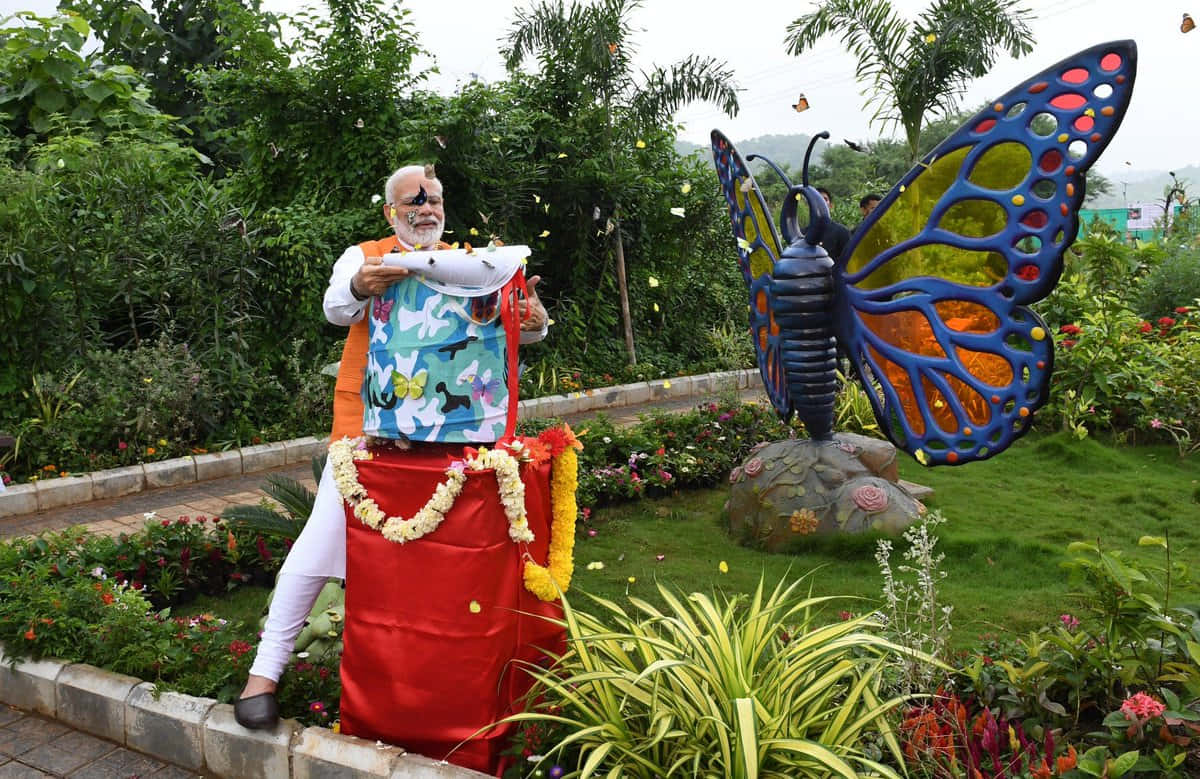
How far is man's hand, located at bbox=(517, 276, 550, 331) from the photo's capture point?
3.02 m

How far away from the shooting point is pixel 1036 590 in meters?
4.53

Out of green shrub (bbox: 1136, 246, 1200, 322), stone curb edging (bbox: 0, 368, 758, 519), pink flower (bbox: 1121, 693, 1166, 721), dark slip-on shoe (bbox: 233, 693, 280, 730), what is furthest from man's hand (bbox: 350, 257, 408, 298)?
green shrub (bbox: 1136, 246, 1200, 322)

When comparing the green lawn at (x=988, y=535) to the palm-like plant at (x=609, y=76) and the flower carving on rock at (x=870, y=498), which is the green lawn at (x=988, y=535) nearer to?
the flower carving on rock at (x=870, y=498)

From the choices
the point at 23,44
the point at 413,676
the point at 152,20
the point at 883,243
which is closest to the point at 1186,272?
the point at 883,243

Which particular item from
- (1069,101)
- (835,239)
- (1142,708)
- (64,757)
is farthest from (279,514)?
(1069,101)

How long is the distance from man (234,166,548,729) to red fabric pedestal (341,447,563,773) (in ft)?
0.51

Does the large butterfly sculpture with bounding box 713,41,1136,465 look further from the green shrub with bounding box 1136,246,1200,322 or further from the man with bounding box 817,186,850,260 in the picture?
the green shrub with bounding box 1136,246,1200,322

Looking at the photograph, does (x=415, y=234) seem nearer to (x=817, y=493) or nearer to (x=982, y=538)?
(x=817, y=493)

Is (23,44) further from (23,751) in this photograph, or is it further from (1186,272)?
(1186,272)

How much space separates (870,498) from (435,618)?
3088mm

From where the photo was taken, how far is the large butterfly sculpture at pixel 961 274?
395 cm

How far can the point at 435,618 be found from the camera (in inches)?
109

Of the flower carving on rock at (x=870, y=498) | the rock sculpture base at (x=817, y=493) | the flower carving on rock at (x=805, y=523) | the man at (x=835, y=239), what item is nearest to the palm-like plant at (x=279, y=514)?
the rock sculpture base at (x=817, y=493)

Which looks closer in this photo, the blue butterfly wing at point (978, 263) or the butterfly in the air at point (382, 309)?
the butterfly in the air at point (382, 309)
